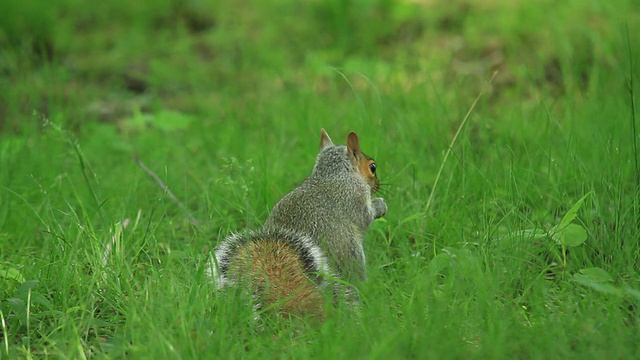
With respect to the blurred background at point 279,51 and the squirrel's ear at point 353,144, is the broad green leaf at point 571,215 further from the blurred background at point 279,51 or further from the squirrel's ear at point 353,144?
the blurred background at point 279,51

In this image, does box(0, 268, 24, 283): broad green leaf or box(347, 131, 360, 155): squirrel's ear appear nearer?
box(0, 268, 24, 283): broad green leaf

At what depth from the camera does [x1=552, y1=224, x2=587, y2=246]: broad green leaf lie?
9.66ft

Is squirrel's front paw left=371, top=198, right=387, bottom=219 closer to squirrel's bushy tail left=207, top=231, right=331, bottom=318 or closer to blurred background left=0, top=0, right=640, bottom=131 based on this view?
squirrel's bushy tail left=207, top=231, right=331, bottom=318

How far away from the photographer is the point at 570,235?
2975 millimetres

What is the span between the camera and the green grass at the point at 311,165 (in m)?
2.56

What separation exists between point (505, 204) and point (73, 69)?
14.3 ft

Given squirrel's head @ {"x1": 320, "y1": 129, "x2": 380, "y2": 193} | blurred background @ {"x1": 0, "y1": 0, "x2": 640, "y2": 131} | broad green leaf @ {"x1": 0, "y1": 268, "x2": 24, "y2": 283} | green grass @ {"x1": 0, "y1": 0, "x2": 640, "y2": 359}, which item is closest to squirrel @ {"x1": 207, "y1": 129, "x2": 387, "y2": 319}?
squirrel's head @ {"x1": 320, "y1": 129, "x2": 380, "y2": 193}

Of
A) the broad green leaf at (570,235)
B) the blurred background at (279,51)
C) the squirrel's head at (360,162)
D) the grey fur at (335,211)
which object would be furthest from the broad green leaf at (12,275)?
the blurred background at (279,51)

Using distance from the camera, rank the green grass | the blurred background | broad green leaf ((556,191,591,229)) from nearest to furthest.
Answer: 1. the green grass
2. broad green leaf ((556,191,591,229))
3. the blurred background

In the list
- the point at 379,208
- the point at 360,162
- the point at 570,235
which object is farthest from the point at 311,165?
the point at 570,235

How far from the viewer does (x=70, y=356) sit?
2.42 metres

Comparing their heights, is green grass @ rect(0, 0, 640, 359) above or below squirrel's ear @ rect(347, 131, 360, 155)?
below

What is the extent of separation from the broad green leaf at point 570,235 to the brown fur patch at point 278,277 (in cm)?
92

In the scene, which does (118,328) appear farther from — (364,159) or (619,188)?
(619,188)
